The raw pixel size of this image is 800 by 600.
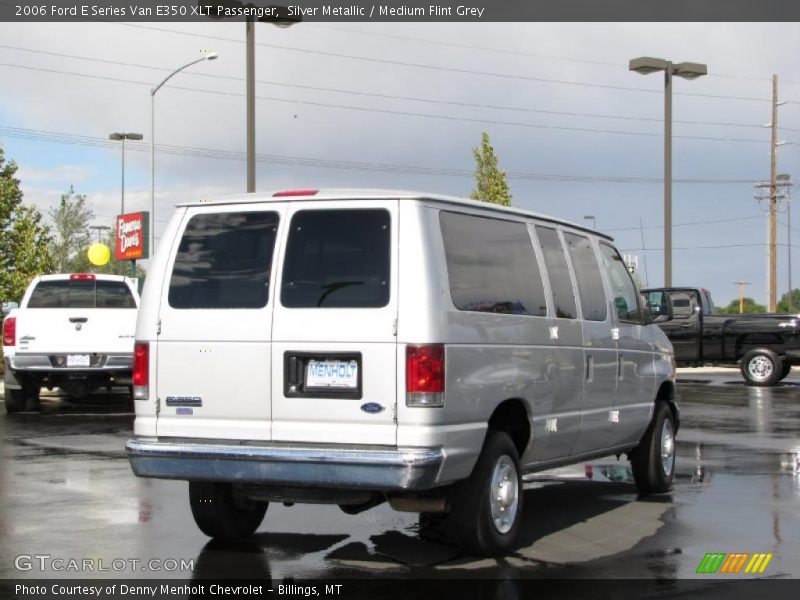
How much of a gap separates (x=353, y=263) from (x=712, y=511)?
3936 mm

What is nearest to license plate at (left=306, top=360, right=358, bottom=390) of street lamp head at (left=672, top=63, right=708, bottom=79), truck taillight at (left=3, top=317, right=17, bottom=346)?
truck taillight at (left=3, top=317, right=17, bottom=346)

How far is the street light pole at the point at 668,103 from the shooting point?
30641 mm

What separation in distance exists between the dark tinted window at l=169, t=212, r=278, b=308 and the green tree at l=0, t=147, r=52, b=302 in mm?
28918

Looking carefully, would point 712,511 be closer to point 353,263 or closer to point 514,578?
point 514,578

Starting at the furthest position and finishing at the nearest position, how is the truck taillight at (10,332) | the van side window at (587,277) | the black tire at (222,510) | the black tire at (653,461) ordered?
1. the truck taillight at (10,332)
2. the black tire at (653,461)
3. the van side window at (587,277)
4. the black tire at (222,510)

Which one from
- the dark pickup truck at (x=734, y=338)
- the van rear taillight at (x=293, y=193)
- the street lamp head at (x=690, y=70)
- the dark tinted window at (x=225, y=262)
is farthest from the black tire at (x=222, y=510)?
the street lamp head at (x=690, y=70)

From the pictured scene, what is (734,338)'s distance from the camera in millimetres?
24062

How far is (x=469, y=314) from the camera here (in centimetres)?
712

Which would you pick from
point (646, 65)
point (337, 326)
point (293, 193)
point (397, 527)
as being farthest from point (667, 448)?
point (646, 65)

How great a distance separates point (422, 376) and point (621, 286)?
12.2 ft

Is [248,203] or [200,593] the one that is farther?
[248,203]

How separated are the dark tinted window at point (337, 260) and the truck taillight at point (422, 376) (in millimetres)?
390

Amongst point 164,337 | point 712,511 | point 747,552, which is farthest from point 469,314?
point 712,511

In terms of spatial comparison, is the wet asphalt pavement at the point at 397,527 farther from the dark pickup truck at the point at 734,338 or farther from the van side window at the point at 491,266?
the dark pickup truck at the point at 734,338
